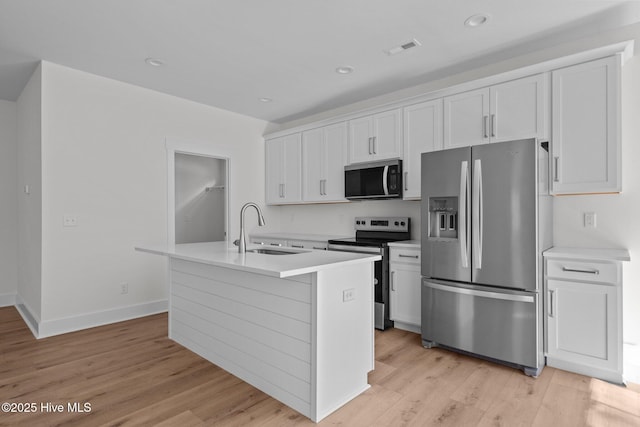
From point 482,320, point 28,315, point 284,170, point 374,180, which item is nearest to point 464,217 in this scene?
point 482,320

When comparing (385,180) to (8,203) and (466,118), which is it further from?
(8,203)

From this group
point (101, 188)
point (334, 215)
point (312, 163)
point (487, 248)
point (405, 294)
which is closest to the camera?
point (487, 248)

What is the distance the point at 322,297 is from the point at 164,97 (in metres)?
3.46

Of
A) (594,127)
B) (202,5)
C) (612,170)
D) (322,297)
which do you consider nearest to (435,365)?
(322,297)

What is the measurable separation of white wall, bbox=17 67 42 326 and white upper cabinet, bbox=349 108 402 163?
3.23 m

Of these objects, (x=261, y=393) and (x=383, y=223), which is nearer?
(x=261, y=393)

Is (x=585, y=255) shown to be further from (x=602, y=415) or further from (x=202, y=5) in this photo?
(x=202, y=5)

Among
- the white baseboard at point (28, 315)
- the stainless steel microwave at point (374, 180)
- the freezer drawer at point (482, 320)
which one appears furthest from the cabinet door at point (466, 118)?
the white baseboard at point (28, 315)

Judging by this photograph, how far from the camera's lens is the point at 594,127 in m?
2.58

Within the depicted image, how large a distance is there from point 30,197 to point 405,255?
13.3 feet

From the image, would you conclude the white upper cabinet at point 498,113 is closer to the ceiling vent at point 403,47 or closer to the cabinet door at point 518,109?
the cabinet door at point 518,109

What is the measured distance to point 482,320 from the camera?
270 cm

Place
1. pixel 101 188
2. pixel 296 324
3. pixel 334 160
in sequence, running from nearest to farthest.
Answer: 1. pixel 296 324
2. pixel 101 188
3. pixel 334 160

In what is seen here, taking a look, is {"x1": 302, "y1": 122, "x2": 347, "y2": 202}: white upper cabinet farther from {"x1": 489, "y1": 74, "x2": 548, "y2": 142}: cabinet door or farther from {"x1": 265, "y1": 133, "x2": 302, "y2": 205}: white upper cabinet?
{"x1": 489, "y1": 74, "x2": 548, "y2": 142}: cabinet door
